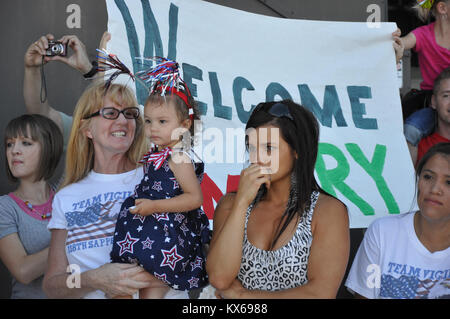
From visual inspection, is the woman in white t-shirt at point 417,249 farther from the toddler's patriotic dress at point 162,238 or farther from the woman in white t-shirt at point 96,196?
the woman in white t-shirt at point 96,196

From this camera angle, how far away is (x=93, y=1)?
3576 millimetres

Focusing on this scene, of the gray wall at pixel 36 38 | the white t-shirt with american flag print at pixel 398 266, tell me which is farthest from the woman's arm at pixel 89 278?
the gray wall at pixel 36 38

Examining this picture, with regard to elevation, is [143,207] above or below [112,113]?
below

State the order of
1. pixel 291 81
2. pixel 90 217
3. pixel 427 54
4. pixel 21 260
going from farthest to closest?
pixel 427 54, pixel 291 81, pixel 21 260, pixel 90 217

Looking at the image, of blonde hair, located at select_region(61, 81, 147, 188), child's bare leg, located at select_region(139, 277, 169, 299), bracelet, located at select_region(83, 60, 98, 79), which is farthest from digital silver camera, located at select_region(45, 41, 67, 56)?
child's bare leg, located at select_region(139, 277, 169, 299)

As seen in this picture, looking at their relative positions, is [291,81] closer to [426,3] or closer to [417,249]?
[426,3]

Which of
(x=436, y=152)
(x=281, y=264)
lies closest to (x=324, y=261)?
(x=281, y=264)

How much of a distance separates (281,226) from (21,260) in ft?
4.07

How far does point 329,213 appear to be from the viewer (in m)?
2.07

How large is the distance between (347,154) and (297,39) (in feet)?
2.54

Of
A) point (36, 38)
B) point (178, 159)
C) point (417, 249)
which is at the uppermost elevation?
point (36, 38)

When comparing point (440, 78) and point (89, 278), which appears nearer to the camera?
point (89, 278)

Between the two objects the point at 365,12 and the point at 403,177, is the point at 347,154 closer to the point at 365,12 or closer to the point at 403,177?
the point at 403,177

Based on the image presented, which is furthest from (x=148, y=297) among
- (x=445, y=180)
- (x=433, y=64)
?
(x=433, y=64)
